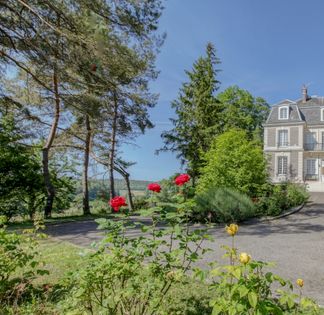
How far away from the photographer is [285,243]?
652 cm

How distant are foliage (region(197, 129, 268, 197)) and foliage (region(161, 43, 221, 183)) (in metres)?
7.91

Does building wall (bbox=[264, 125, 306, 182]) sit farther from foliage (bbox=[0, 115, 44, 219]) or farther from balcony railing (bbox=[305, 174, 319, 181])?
foliage (bbox=[0, 115, 44, 219])

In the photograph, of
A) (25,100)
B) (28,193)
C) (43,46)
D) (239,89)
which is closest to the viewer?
(43,46)

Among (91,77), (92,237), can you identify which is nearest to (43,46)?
(91,77)

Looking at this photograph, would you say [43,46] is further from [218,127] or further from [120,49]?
[218,127]

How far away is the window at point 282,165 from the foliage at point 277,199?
14768mm

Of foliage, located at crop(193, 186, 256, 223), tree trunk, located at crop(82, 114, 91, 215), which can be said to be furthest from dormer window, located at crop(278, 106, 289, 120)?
foliage, located at crop(193, 186, 256, 223)

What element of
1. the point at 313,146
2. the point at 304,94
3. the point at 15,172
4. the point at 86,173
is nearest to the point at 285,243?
the point at 15,172

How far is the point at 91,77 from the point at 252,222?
7.00 m

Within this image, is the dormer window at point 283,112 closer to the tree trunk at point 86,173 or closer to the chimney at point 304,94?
the chimney at point 304,94

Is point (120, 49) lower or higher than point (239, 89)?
lower

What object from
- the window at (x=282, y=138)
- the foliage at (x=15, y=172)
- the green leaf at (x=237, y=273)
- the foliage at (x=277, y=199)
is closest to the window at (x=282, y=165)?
the window at (x=282, y=138)

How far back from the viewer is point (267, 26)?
33.1 feet

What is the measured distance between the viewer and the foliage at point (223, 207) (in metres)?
9.32
